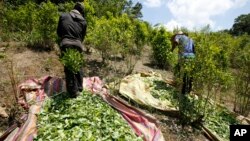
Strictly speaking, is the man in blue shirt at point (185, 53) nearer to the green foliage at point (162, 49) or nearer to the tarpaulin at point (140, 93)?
the tarpaulin at point (140, 93)

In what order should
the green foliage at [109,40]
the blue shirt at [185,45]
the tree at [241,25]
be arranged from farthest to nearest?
the tree at [241,25]
the green foliage at [109,40]
the blue shirt at [185,45]

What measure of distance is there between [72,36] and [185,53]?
2.67 meters

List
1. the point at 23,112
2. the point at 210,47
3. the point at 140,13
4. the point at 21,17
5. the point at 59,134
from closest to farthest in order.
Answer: the point at 59,134
the point at 23,112
the point at 210,47
the point at 21,17
the point at 140,13

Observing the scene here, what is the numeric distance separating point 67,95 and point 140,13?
4384 cm

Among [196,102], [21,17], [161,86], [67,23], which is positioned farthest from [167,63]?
[67,23]

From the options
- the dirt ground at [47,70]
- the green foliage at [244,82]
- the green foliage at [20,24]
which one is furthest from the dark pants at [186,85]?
the green foliage at [20,24]

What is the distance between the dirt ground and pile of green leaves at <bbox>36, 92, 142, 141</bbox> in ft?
3.26

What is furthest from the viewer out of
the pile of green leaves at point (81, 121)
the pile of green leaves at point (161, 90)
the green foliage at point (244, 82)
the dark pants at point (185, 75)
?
the green foliage at point (244, 82)

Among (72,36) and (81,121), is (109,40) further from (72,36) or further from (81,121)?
(81,121)

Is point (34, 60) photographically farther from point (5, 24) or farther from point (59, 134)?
point (59, 134)

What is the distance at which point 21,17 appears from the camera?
39.4 feet

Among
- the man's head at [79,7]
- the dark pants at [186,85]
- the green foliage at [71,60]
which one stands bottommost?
the dark pants at [186,85]

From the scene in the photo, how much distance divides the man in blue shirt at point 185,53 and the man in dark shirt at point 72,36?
220 cm

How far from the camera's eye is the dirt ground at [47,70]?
21.6 feet
